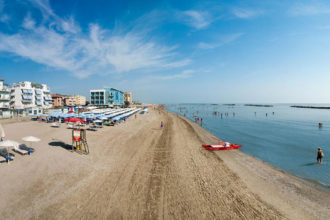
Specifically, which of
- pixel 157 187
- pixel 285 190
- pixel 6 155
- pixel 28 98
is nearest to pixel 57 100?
pixel 28 98

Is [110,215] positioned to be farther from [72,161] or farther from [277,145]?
[277,145]

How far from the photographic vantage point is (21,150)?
12.8 meters

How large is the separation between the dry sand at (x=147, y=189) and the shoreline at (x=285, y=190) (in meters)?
0.05

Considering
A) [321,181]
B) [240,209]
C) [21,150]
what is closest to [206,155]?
[240,209]

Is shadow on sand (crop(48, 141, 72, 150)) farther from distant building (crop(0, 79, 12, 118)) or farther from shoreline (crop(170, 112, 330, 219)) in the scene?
distant building (crop(0, 79, 12, 118))

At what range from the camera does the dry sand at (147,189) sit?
687cm

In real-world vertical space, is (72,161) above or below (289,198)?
above

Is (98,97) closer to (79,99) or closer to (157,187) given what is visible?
(79,99)

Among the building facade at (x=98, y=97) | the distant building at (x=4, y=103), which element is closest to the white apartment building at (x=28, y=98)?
the distant building at (x=4, y=103)

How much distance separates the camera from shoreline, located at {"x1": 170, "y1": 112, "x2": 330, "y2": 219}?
7.81 m

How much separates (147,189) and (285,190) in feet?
29.2

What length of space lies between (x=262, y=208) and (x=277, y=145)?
19099 mm

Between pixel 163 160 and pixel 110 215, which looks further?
pixel 163 160

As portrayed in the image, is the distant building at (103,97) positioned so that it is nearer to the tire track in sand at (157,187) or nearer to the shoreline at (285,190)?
the tire track in sand at (157,187)
